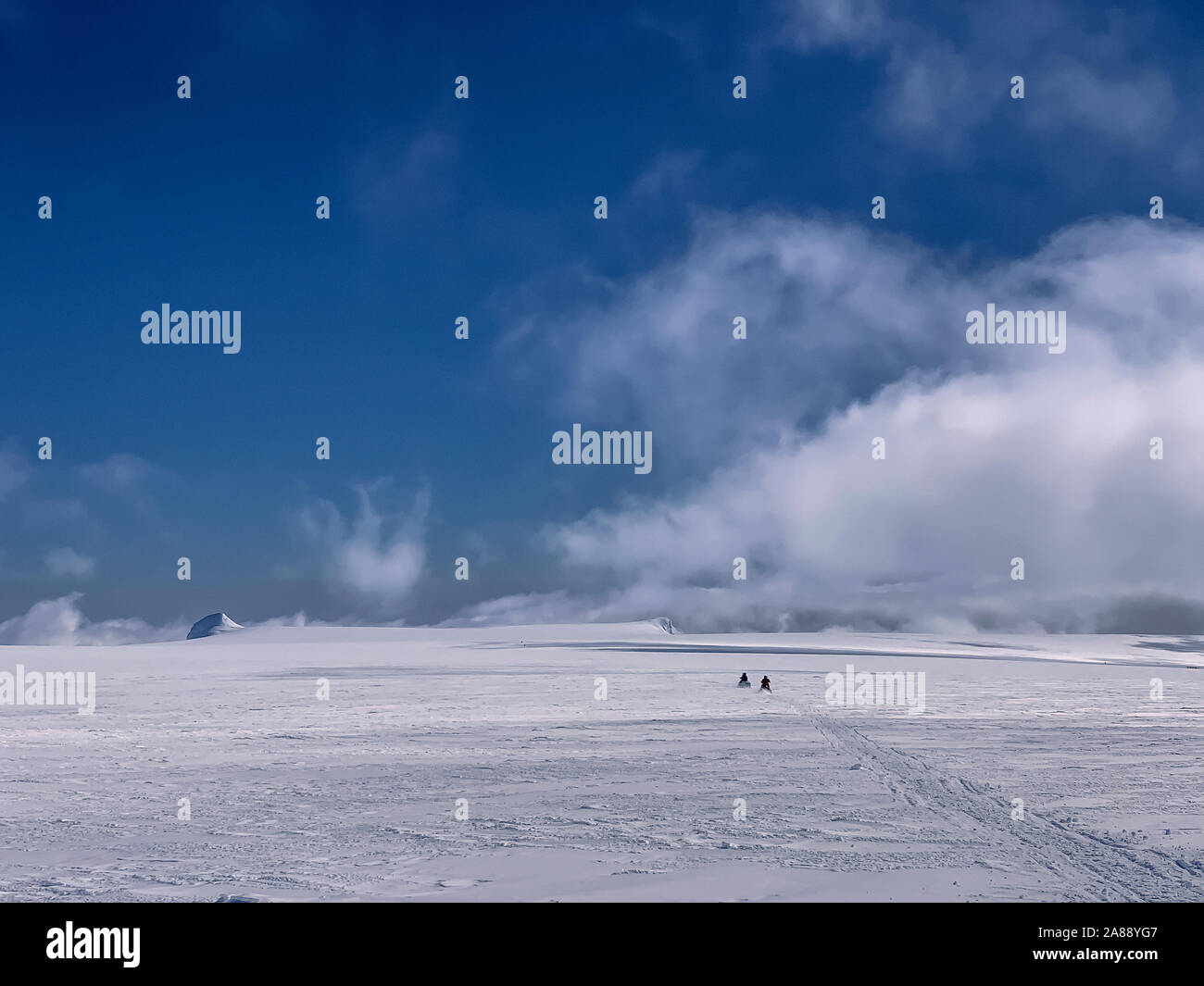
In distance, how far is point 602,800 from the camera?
1127cm

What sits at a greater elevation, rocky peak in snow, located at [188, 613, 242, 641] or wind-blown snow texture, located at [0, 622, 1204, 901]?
wind-blown snow texture, located at [0, 622, 1204, 901]

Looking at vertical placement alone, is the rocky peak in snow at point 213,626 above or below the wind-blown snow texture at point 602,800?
below

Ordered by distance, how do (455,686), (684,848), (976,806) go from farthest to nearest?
(455,686) → (976,806) → (684,848)

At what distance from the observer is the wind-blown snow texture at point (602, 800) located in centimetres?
788

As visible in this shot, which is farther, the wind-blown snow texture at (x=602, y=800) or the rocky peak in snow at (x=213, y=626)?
the rocky peak in snow at (x=213, y=626)

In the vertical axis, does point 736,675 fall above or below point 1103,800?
below

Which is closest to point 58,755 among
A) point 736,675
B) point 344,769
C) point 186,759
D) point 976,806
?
point 186,759

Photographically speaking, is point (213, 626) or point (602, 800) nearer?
point (602, 800)

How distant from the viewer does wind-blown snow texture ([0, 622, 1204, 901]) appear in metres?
7.88

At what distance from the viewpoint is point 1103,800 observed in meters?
11.1

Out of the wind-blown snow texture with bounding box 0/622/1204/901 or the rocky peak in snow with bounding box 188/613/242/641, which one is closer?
the wind-blown snow texture with bounding box 0/622/1204/901
